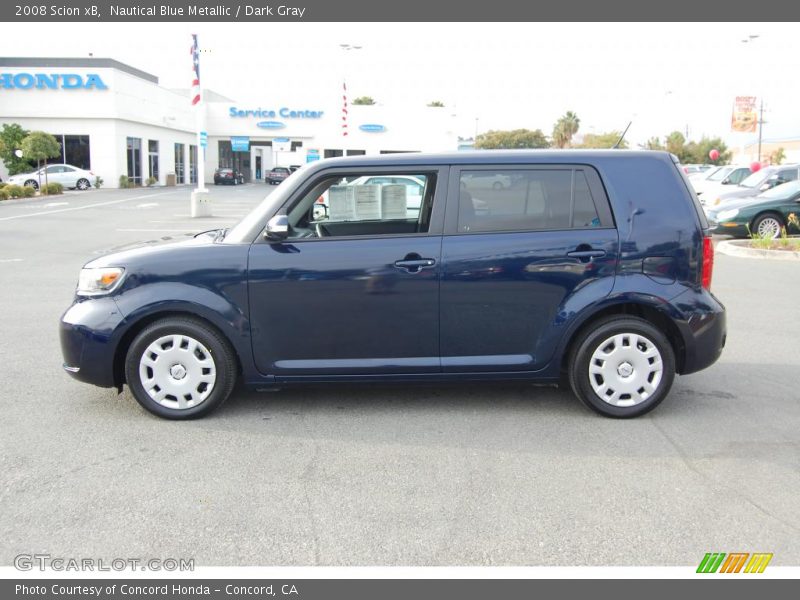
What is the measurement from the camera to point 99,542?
3.46 meters

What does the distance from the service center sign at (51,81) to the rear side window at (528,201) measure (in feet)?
144

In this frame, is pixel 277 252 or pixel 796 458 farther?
pixel 277 252

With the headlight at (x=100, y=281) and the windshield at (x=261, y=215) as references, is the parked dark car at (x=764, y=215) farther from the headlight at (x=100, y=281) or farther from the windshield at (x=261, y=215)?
the headlight at (x=100, y=281)

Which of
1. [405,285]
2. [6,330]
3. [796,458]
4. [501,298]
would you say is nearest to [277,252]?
[405,285]

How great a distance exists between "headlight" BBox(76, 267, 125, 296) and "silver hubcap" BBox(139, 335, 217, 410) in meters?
0.49

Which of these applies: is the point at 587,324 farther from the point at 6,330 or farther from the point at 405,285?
the point at 6,330

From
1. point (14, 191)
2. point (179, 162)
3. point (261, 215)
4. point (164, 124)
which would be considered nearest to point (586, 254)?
point (261, 215)

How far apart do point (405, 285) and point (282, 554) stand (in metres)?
2.11

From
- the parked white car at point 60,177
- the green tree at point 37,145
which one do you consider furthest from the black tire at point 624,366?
the parked white car at point 60,177

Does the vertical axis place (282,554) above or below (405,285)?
below

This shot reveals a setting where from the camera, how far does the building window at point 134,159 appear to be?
4695 centimetres

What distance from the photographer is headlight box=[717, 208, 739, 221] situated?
1645cm

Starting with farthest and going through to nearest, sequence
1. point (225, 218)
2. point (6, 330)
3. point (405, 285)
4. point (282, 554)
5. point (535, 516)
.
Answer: point (225, 218), point (6, 330), point (405, 285), point (535, 516), point (282, 554)

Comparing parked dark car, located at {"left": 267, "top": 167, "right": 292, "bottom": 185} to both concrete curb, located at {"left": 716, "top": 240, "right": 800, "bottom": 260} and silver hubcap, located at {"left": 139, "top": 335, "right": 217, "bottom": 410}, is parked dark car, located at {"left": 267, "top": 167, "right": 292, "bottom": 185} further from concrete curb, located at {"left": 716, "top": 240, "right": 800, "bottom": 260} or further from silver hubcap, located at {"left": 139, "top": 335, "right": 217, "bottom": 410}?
silver hubcap, located at {"left": 139, "top": 335, "right": 217, "bottom": 410}
